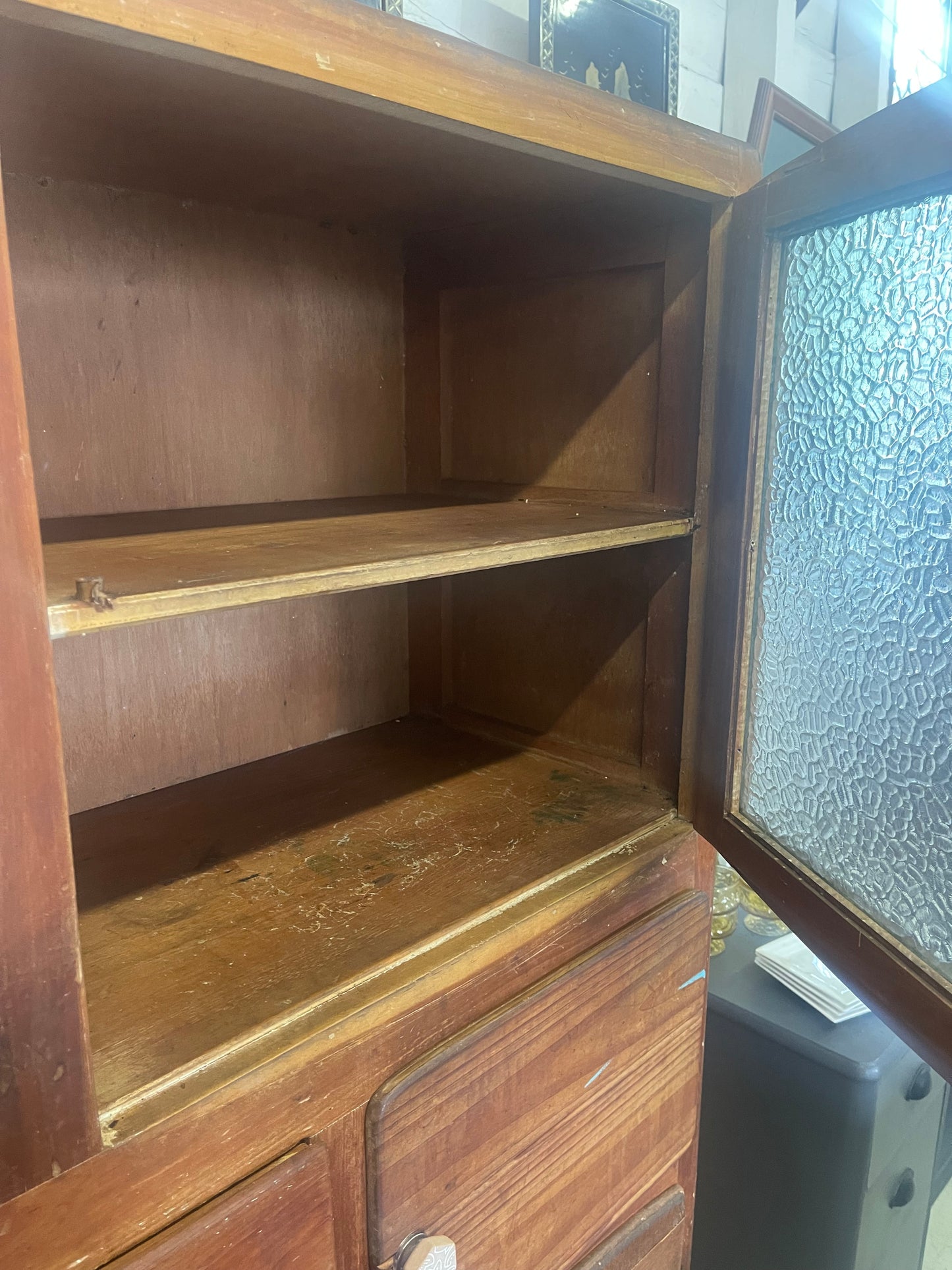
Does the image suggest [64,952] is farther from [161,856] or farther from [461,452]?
[461,452]

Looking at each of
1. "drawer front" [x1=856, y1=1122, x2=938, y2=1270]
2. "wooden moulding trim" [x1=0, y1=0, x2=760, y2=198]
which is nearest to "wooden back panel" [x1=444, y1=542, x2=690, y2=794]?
"wooden moulding trim" [x1=0, y1=0, x2=760, y2=198]

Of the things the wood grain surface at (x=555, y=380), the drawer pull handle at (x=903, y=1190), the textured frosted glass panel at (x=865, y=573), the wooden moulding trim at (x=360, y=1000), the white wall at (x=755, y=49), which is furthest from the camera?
the drawer pull handle at (x=903, y=1190)

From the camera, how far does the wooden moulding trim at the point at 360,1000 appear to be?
0.56 meters

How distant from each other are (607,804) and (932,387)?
55 centimetres

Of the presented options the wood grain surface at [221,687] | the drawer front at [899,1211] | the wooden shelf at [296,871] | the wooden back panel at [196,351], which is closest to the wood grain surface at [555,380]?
the wooden back panel at [196,351]

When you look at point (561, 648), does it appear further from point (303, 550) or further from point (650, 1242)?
point (650, 1242)

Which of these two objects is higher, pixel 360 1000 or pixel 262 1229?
pixel 360 1000

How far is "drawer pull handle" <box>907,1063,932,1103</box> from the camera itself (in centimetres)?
141

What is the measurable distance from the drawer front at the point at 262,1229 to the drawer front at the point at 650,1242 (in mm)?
420

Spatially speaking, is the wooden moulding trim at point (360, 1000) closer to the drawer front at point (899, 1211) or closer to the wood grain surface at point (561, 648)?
the wood grain surface at point (561, 648)

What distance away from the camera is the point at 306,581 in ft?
1.98

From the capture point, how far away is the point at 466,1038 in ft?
2.44

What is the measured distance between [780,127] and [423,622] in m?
1.22

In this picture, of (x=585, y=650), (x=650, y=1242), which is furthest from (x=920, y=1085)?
(x=585, y=650)
